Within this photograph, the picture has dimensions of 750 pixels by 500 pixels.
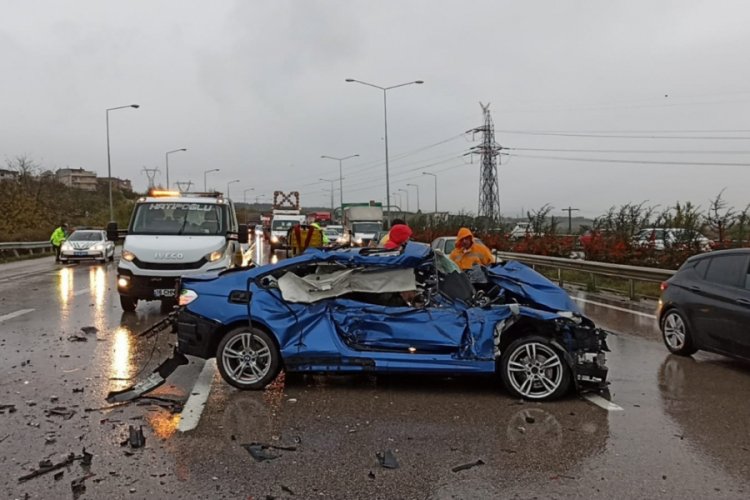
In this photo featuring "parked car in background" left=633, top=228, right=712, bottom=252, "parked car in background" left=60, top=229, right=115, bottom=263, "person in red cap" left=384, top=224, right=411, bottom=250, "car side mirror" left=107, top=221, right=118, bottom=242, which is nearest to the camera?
"person in red cap" left=384, top=224, right=411, bottom=250

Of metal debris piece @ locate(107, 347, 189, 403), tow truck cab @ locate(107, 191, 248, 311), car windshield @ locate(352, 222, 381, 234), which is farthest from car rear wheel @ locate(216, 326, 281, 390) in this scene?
car windshield @ locate(352, 222, 381, 234)

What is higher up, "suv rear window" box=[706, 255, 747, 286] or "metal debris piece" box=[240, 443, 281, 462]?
"suv rear window" box=[706, 255, 747, 286]

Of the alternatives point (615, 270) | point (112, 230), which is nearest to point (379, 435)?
point (112, 230)

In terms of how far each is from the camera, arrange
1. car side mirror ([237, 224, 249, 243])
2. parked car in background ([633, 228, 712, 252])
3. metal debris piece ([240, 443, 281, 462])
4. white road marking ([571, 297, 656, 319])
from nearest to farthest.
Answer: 1. metal debris piece ([240, 443, 281, 462])
2. white road marking ([571, 297, 656, 319])
3. car side mirror ([237, 224, 249, 243])
4. parked car in background ([633, 228, 712, 252])

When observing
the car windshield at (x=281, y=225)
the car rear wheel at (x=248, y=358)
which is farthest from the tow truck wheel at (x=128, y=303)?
the car windshield at (x=281, y=225)

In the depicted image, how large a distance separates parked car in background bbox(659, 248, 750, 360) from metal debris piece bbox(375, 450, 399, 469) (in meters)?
4.63

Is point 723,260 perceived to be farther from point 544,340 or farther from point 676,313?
point 544,340

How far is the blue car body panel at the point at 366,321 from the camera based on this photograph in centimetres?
608

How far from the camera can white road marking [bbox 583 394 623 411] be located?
5.82m

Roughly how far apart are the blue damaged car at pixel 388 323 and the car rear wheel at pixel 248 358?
0.4 inches

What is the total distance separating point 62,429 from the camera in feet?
16.9

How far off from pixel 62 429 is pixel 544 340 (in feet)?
14.1

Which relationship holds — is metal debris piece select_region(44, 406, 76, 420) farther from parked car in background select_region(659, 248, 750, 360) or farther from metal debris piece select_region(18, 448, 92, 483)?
parked car in background select_region(659, 248, 750, 360)

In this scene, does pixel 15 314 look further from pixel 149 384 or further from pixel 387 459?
pixel 387 459
